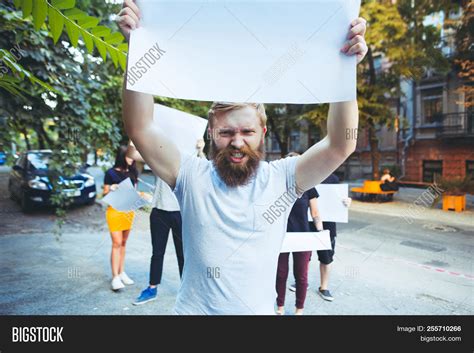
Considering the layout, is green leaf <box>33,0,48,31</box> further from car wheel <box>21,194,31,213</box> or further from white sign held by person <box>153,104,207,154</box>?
car wheel <box>21,194,31,213</box>

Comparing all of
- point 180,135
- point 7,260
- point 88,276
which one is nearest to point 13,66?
point 180,135

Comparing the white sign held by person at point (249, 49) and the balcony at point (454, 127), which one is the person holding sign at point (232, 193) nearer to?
the white sign held by person at point (249, 49)

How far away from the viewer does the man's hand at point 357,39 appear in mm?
1059

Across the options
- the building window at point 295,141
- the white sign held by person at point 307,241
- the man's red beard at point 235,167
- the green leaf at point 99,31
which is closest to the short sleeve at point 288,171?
the man's red beard at point 235,167

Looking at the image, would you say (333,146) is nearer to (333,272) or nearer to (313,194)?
(313,194)

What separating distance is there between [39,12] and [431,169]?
58.1ft

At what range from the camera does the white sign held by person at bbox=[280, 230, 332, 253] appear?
282cm

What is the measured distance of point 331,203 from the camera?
3.54 metres

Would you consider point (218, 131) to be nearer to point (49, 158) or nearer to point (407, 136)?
point (49, 158)

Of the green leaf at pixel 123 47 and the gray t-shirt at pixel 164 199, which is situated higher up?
the green leaf at pixel 123 47

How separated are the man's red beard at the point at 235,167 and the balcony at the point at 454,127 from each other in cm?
1450

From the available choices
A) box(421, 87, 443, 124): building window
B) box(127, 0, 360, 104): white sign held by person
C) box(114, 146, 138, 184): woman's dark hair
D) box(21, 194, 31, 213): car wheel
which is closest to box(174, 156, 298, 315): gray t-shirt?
box(127, 0, 360, 104): white sign held by person

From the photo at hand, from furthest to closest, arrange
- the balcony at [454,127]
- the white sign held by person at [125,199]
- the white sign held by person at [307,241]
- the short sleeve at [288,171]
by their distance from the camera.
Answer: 1. the balcony at [454,127]
2. the white sign held by person at [125,199]
3. the white sign held by person at [307,241]
4. the short sleeve at [288,171]

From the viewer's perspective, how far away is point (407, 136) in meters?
16.4
